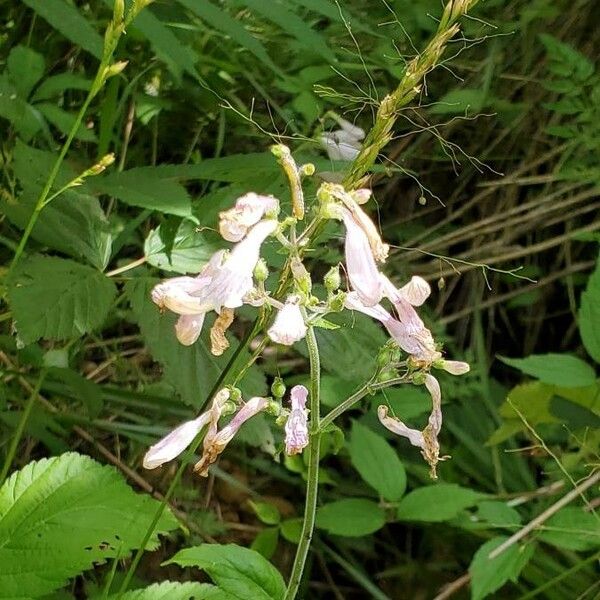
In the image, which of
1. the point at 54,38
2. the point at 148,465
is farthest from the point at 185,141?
the point at 148,465

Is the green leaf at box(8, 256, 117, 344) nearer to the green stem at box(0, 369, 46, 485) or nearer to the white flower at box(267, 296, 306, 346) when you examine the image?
the green stem at box(0, 369, 46, 485)

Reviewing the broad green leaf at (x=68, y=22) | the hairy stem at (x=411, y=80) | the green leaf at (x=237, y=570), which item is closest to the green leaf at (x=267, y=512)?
the green leaf at (x=237, y=570)

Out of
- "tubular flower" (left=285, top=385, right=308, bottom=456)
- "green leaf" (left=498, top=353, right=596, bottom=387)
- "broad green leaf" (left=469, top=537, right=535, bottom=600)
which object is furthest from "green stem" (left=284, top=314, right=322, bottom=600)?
"green leaf" (left=498, top=353, right=596, bottom=387)

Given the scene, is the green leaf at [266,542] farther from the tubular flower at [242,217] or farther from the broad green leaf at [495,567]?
the tubular flower at [242,217]

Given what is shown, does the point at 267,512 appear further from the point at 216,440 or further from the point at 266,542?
the point at 216,440

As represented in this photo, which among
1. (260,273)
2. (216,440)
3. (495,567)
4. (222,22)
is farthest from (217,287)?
(495,567)

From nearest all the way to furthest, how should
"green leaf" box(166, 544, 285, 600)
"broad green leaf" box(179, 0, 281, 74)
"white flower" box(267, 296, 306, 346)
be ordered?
"white flower" box(267, 296, 306, 346) → "green leaf" box(166, 544, 285, 600) → "broad green leaf" box(179, 0, 281, 74)

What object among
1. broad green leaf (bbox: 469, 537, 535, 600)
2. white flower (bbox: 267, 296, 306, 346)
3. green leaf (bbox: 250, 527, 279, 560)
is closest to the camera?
white flower (bbox: 267, 296, 306, 346)
